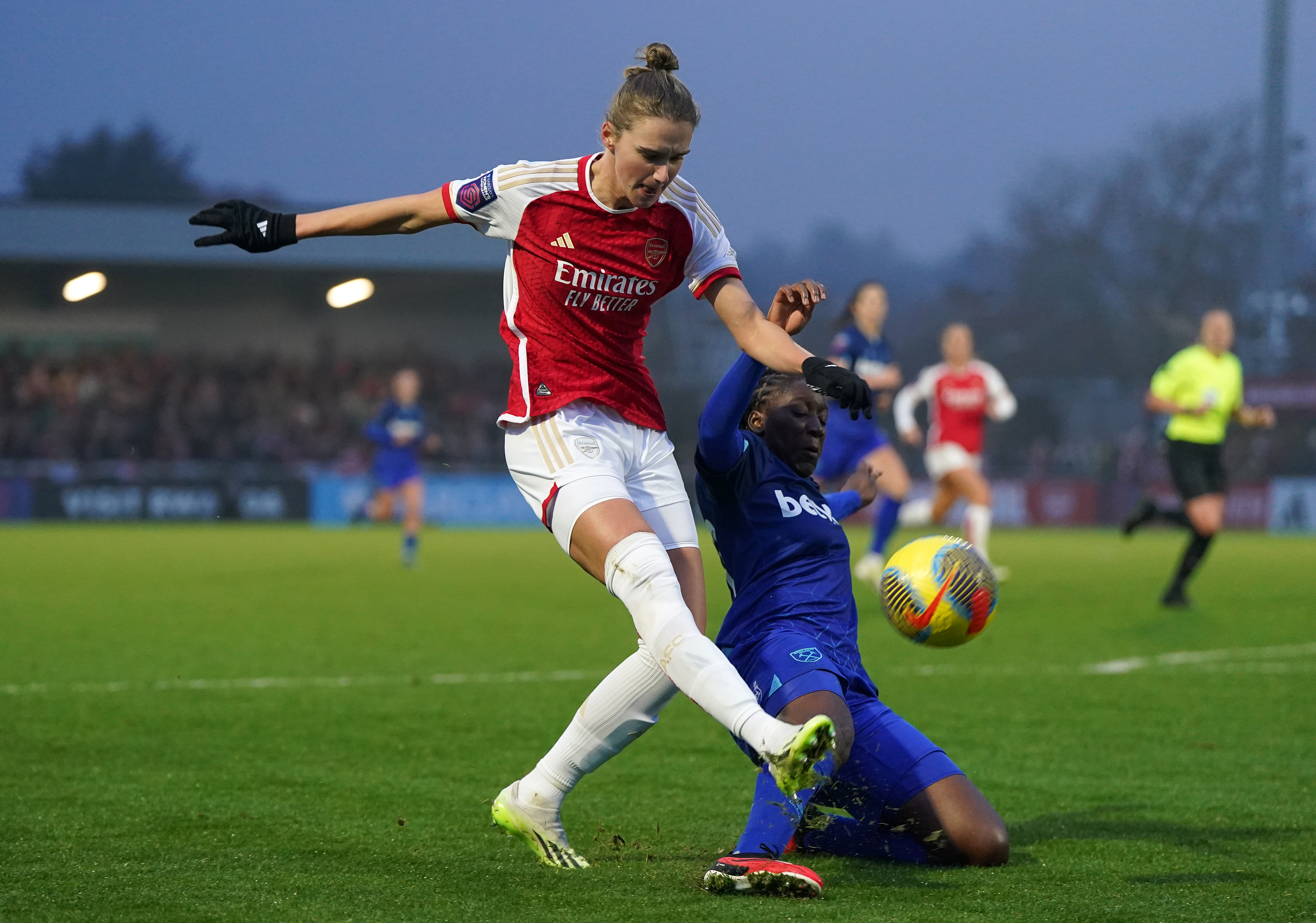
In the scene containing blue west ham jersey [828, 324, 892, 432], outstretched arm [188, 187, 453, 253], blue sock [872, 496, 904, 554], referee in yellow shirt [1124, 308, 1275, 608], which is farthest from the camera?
blue sock [872, 496, 904, 554]

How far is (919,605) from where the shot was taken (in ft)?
14.2

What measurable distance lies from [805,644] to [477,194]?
4.99 feet

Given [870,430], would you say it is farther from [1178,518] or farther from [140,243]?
[140,243]

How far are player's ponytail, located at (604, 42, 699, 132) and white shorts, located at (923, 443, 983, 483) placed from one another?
9.89 m

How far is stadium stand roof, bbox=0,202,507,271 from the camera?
111ft

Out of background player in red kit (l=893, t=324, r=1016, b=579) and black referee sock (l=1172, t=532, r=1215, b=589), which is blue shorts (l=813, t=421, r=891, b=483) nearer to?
background player in red kit (l=893, t=324, r=1016, b=579)

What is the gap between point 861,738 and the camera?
4.27m

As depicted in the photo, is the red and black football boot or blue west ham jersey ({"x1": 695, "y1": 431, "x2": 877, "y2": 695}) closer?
the red and black football boot

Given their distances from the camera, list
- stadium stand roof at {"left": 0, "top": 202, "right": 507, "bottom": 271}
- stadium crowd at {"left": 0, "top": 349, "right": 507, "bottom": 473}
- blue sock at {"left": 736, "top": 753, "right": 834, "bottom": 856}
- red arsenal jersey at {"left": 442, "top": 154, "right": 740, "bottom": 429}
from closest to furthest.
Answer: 1. blue sock at {"left": 736, "top": 753, "right": 834, "bottom": 856}
2. red arsenal jersey at {"left": 442, "top": 154, "right": 740, "bottom": 429}
3. stadium crowd at {"left": 0, "top": 349, "right": 507, "bottom": 473}
4. stadium stand roof at {"left": 0, "top": 202, "right": 507, "bottom": 271}

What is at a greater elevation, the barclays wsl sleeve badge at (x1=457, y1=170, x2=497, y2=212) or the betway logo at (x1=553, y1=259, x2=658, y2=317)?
the barclays wsl sleeve badge at (x1=457, y1=170, x2=497, y2=212)

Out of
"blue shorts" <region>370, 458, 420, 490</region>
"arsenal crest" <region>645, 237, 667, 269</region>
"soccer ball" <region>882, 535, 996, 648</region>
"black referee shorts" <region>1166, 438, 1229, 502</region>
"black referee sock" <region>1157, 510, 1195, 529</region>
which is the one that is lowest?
Result: "blue shorts" <region>370, 458, 420, 490</region>

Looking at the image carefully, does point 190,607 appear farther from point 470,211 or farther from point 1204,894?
point 1204,894

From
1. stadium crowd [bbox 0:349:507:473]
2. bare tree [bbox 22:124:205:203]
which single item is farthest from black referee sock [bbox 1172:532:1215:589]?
bare tree [bbox 22:124:205:203]

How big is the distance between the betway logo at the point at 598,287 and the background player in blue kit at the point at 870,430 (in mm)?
7806
